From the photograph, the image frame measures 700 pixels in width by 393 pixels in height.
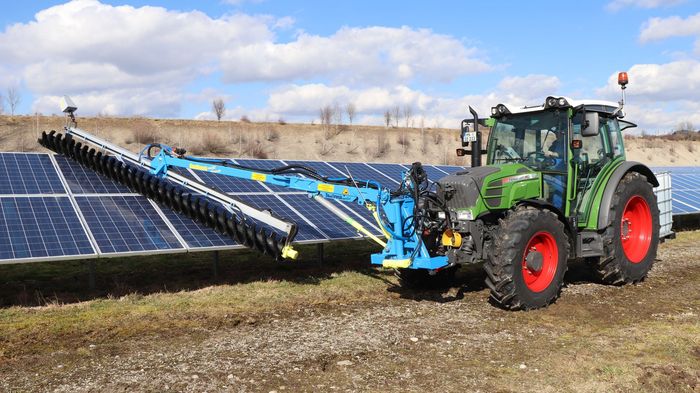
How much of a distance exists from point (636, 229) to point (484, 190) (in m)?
4.01

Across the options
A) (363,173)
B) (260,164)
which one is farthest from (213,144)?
(260,164)

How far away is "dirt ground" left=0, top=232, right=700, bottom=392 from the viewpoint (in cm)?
592

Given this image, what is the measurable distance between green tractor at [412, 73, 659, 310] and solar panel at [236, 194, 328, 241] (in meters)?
1.84

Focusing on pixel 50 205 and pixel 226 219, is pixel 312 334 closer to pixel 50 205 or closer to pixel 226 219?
pixel 226 219

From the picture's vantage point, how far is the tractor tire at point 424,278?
9.80 metres

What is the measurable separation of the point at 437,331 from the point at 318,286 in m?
3.12

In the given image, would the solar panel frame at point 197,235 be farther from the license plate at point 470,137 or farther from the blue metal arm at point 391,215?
the license plate at point 470,137

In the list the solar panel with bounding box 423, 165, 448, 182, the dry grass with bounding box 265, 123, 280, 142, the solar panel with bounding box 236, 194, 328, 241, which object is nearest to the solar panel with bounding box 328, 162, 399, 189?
the solar panel with bounding box 423, 165, 448, 182

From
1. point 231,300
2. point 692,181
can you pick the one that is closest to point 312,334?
point 231,300

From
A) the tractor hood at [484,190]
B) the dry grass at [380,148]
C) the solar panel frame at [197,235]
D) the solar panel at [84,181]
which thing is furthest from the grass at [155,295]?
the dry grass at [380,148]

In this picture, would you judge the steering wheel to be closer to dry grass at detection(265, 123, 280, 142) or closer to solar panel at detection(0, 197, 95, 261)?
solar panel at detection(0, 197, 95, 261)

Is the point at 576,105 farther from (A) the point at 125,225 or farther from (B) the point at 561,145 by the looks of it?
(A) the point at 125,225

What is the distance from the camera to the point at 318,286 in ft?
33.7

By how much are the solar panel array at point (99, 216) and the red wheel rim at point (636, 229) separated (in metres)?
4.53
